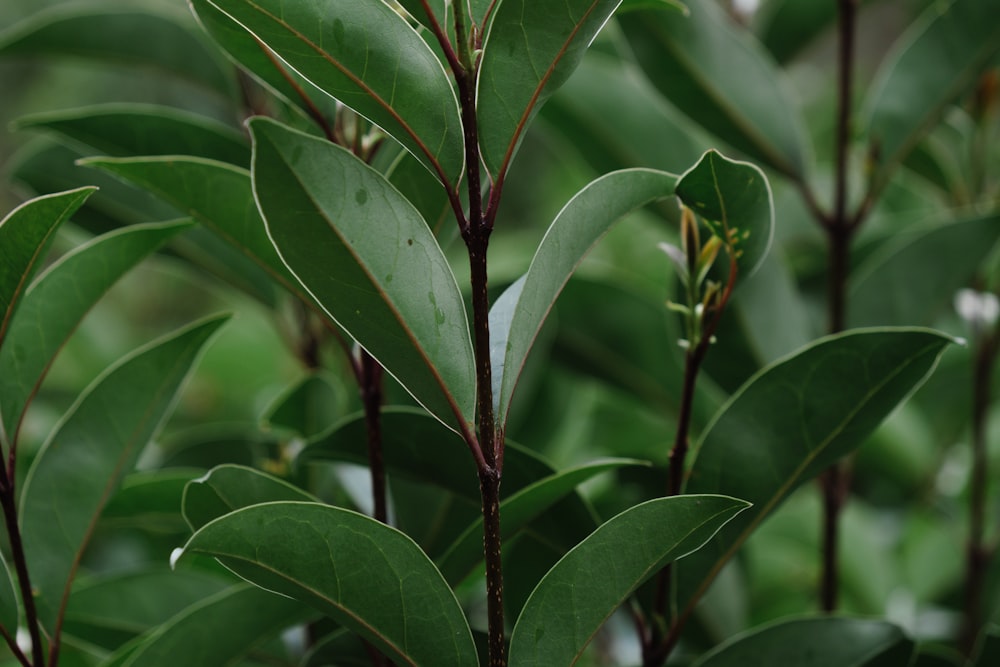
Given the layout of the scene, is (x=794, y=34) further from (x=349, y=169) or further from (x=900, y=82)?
(x=349, y=169)

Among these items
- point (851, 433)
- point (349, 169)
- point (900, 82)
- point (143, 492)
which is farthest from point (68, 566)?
point (900, 82)

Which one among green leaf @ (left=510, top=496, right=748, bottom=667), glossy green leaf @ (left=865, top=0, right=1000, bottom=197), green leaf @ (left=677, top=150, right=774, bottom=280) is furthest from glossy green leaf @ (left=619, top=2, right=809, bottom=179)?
green leaf @ (left=510, top=496, right=748, bottom=667)

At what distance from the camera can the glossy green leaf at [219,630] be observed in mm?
403

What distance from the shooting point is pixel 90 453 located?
1.49 ft

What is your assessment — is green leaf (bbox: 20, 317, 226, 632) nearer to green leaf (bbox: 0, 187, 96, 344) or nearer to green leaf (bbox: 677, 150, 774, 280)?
green leaf (bbox: 0, 187, 96, 344)

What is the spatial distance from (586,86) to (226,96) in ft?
0.87

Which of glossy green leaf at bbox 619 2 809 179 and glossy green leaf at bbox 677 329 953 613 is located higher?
glossy green leaf at bbox 619 2 809 179

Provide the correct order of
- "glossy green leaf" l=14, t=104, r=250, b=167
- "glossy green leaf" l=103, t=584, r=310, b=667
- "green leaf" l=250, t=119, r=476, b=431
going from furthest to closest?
"glossy green leaf" l=14, t=104, r=250, b=167, "glossy green leaf" l=103, t=584, r=310, b=667, "green leaf" l=250, t=119, r=476, b=431

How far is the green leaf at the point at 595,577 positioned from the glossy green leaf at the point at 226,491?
0.11 m

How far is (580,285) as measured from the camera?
653mm

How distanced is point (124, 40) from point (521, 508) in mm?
478

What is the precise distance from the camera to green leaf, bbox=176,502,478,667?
0.31 meters

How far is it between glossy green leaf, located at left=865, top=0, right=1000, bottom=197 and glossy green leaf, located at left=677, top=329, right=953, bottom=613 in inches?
10.3

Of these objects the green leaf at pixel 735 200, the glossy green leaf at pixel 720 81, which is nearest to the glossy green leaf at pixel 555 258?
the green leaf at pixel 735 200
